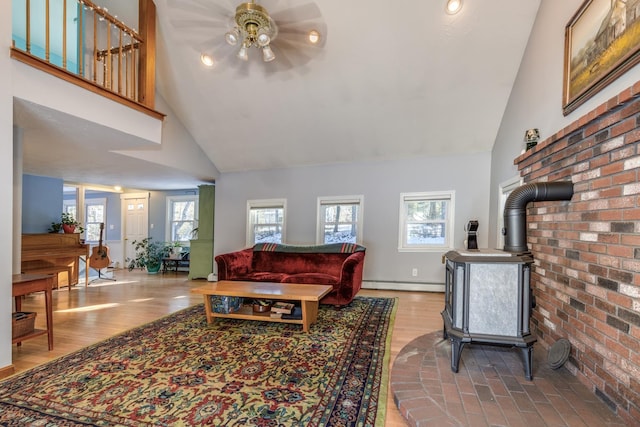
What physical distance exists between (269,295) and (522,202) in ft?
7.64

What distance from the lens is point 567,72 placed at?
2145mm

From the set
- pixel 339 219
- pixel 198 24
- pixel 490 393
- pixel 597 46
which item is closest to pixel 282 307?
pixel 490 393

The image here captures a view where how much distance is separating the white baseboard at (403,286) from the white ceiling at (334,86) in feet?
6.95

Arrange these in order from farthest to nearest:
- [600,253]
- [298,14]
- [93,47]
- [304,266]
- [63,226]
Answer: [63,226] < [304,266] < [93,47] < [298,14] < [600,253]

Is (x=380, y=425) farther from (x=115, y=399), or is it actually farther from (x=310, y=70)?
(x=310, y=70)

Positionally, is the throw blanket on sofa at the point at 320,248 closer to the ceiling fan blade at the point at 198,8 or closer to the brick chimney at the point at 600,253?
the brick chimney at the point at 600,253

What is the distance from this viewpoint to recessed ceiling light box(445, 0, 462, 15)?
2.79 meters

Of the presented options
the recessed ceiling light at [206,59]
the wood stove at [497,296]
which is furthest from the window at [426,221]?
the recessed ceiling light at [206,59]

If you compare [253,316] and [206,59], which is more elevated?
[206,59]

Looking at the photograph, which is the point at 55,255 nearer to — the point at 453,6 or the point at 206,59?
the point at 206,59

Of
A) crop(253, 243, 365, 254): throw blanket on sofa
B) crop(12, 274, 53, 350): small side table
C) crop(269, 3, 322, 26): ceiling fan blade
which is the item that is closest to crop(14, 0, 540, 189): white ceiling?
crop(269, 3, 322, 26): ceiling fan blade

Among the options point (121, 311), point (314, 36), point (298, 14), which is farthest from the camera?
point (121, 311)

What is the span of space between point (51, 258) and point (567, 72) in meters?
7.05

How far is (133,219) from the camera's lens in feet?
24.6
